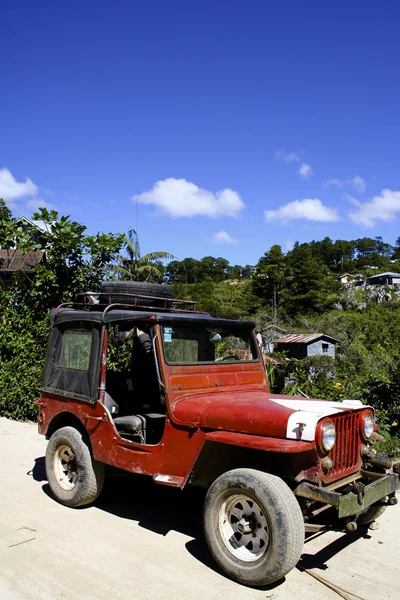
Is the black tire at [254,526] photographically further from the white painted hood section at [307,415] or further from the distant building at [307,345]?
the distant building at [307,345]

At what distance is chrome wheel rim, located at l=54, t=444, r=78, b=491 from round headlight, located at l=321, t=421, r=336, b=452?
2.79 meters

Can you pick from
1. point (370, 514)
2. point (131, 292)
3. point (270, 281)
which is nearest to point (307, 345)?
point (270, 281)

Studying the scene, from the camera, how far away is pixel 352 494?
3.72 meters

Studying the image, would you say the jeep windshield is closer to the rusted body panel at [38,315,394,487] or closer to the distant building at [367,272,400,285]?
the rusted body panel at [38,315,394,487]

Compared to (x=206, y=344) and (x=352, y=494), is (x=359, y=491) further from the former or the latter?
(x=206, y=344)

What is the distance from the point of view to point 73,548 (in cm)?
429

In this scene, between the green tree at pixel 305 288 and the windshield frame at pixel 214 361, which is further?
the green tree at pixel 305 288

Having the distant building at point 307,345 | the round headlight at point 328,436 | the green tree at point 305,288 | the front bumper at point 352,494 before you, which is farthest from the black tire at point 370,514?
the green tree at point 305,288

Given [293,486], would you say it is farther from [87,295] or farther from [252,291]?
[252,291]

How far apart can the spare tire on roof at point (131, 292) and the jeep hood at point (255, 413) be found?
1.66 metres

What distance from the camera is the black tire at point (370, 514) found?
4.49 meters

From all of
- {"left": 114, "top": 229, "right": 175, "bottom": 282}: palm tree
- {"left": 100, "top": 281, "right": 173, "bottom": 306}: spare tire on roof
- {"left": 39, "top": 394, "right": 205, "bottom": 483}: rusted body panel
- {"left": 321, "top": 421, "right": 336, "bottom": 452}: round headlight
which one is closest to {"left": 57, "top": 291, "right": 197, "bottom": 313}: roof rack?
{"left": 100, "top": 281, "right": 173, "bottom": 306}: spare tire on roof

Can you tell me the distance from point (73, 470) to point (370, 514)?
2997mm

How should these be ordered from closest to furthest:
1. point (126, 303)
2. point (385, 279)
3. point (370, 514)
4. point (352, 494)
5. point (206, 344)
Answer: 1. point (352, 494)
2. point (370, 514)
3. point (206, 344)
4. point (126, 303)
5. point (385, 279)
